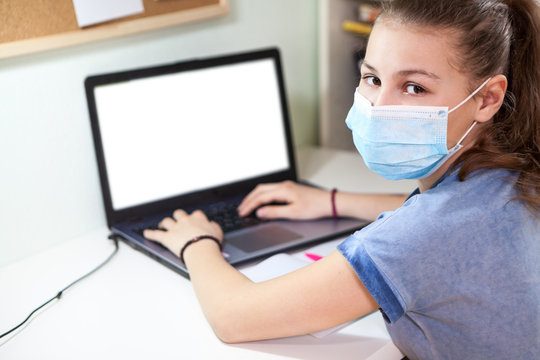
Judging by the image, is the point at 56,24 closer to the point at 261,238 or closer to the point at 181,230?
the point at 181,230

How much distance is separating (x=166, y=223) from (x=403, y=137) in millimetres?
480

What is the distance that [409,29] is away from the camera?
714mm

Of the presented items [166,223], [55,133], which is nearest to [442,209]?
[166,223]

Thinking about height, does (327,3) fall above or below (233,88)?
above

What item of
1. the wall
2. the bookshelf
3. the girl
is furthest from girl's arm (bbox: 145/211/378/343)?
the bookshelf

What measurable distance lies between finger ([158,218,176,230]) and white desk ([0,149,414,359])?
66mm

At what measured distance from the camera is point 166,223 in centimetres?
104

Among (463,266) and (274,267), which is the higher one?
(463,266)

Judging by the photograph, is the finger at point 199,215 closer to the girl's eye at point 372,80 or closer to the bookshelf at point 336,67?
the girl's eye at point 372,80

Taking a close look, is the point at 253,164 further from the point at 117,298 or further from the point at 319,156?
the point at 117,298

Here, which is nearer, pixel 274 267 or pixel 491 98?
pixel 491 98

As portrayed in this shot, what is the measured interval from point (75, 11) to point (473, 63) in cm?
69

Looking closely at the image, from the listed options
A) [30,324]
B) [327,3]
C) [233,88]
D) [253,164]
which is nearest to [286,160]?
[253,164]

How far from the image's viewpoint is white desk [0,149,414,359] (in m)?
0.76
